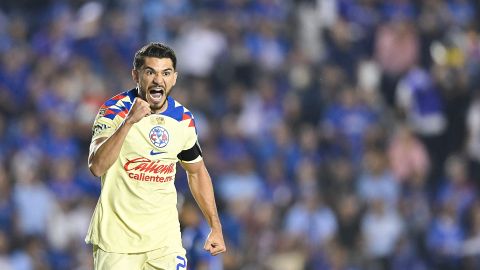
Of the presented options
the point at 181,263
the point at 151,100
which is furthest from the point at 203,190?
the point at 151,100

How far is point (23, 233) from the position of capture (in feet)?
41.9

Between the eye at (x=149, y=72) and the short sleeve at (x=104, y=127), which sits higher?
the eye at (x=149, y=72)

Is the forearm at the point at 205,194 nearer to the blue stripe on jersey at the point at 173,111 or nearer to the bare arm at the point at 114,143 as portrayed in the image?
the blue stripe on jersey at the point at 173,111

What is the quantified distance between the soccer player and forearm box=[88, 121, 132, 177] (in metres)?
0.17

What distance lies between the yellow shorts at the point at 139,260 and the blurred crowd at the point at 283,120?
19.0 feet

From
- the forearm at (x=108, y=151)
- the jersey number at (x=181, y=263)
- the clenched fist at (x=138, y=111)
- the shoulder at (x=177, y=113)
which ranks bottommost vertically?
the jersey number at (x=181, y=263)

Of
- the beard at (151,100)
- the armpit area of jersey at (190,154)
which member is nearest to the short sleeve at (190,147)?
the armpit area of jersey at (190,154)

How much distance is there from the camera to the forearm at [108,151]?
5.69 meters

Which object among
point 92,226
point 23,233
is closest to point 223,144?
point 23,233

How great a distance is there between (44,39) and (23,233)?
11.3ft

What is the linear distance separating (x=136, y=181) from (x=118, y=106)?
1.38 feet

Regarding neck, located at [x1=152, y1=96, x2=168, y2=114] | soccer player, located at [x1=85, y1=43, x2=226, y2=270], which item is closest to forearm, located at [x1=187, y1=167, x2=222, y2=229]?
soccer player, located at [x1=85, y1=43, x2=226, y2=270]

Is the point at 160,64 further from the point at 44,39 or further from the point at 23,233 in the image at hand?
the point at 44,39

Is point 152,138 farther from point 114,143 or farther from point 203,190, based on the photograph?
point 203,190
